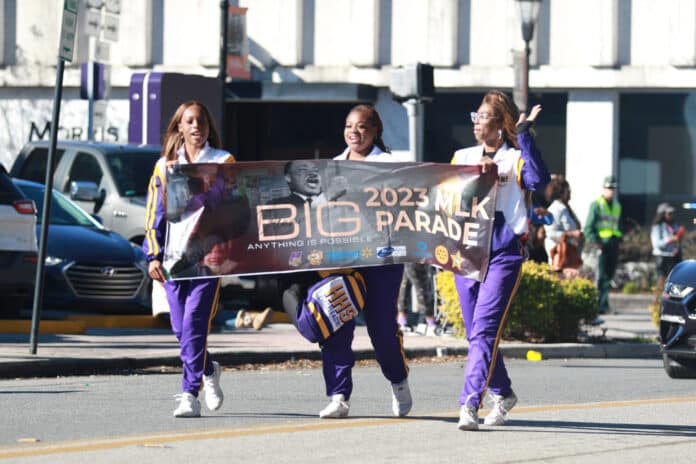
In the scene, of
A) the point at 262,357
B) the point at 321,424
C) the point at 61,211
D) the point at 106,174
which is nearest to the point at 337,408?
the point at 321,424

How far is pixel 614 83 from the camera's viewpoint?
31469 millimetres

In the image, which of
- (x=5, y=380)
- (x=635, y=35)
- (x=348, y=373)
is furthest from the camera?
(x=635, y=35)

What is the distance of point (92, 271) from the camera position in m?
16.6

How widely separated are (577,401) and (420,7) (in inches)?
871

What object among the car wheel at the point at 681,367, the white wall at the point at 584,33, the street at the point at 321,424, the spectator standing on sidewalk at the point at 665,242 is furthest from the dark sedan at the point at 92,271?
the white wall at the point at 584,33

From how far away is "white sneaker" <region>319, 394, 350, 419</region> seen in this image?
9.22 m

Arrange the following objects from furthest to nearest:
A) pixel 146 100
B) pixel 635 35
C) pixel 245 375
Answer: pixel 635 35
pixel 146 100
pixel 245 375

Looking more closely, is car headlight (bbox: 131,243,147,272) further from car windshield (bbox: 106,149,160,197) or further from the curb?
the curb

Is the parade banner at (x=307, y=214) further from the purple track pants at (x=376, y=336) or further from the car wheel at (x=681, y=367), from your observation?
the car wheel at (x=681, y=367)

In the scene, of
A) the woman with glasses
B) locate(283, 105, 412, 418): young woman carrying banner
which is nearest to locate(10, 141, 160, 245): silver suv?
locate(283, 105, 412, 418): young woman carrying banner

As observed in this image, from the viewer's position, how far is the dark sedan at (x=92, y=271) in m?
16.5

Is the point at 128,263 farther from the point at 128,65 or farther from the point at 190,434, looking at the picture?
the point at 128,65

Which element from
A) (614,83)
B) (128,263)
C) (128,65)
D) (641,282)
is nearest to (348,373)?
(128,263)

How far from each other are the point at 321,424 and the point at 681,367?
4.77 metres
